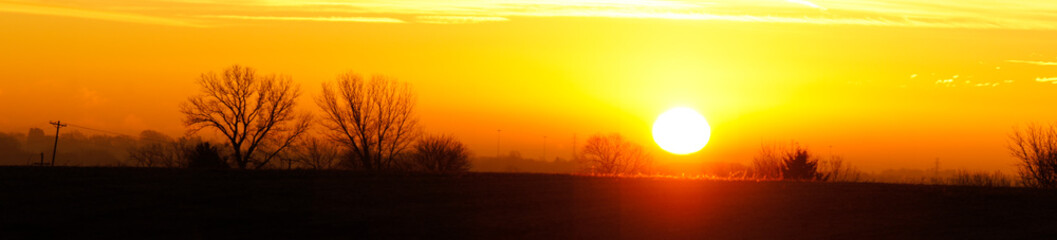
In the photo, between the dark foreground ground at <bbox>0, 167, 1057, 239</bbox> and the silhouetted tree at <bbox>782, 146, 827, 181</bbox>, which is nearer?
the dark foreground ground at <bbox>0, 167, 1057, 239</bbox>

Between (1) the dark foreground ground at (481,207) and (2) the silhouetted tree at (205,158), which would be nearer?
(1) the dark foreground ground at (481,207)

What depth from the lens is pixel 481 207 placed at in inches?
1170

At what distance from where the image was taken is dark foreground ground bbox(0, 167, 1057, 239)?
86.0ft

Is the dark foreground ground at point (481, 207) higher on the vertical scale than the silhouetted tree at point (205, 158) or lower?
lower

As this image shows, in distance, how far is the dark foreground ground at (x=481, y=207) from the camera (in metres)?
26.2

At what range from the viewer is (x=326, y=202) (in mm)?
29875

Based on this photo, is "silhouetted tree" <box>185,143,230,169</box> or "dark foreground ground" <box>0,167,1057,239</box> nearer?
"dark foreground ground" <box>0,167,1057,239</box>

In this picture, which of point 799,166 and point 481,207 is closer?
point 481,207

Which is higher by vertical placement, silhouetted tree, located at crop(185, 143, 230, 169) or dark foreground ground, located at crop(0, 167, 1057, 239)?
silhouetted tree, located at crop(185, 143, 230, 169)

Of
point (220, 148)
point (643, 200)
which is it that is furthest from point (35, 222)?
point (220, 148)

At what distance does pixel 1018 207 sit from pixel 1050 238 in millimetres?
4512

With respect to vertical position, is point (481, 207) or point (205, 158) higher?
point (205, 158)

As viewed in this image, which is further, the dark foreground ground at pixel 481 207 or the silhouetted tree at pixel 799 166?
the silhouetted tree at pixel 799 166

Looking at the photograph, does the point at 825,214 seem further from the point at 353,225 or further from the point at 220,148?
the point at 220,148
